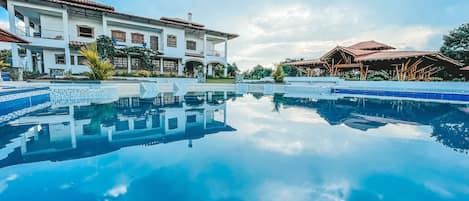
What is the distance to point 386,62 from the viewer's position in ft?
51.3

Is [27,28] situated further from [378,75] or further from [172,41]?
[378,75]

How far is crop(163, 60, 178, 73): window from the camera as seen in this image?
20.2 metres

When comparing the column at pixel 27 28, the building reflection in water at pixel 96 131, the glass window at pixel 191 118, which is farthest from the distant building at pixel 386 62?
the column at pixel 27 28

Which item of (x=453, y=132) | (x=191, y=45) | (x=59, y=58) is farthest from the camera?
(x=191, y=45)

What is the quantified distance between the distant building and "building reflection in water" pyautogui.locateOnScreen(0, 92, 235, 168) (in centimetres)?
1417

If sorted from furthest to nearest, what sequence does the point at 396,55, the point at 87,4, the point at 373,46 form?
1. the point at 373,46
2. the point at 87,4
3. the point at 396,55

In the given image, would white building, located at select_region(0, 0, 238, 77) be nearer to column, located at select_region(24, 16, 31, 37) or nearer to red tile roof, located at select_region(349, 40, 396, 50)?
column, located at select_region(24, 16, 31, 37)

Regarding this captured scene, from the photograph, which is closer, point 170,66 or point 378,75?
point 378,75

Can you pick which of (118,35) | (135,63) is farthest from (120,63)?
(118,35)

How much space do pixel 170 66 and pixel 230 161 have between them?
1902 centimetres

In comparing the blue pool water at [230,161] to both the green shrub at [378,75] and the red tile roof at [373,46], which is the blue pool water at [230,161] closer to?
the green shrub at [378,75]

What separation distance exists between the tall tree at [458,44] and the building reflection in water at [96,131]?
23.5m

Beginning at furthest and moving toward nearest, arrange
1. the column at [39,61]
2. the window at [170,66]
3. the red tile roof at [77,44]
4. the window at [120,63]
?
1. the window at [170,66]
2. the window at [120,63]
3. the column at [39,61]
4. the red tile roof at [77,44]

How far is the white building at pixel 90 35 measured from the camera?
14242mm
